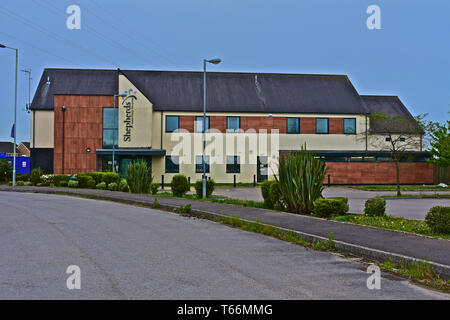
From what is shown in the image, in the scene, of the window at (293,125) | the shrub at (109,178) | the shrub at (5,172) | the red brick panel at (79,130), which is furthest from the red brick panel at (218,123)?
the shrub at (5,172)

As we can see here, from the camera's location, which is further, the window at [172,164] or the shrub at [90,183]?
the window at [172,164]

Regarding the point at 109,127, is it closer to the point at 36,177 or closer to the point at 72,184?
the point at 36,177

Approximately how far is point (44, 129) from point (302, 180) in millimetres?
33338

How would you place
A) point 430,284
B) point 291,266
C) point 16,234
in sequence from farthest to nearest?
point 16,234, point 291,266, point 430,284

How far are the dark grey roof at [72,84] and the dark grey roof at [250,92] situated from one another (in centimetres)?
196

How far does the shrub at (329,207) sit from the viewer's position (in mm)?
13269

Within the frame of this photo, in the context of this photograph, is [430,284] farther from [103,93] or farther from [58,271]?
[103,93]

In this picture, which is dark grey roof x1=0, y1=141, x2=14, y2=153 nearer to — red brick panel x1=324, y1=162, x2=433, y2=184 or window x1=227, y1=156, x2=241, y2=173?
window x1=227, y1=156, x2=241, y2=173

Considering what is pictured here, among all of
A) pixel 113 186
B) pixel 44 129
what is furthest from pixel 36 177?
pixel 44 129

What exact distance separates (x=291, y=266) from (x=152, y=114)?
1373 inches

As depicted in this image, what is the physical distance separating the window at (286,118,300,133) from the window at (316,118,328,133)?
1.86 m

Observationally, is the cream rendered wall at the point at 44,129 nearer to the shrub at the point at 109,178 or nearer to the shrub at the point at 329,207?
the shrub at the point at 109,178

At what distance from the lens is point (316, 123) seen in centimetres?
4309
